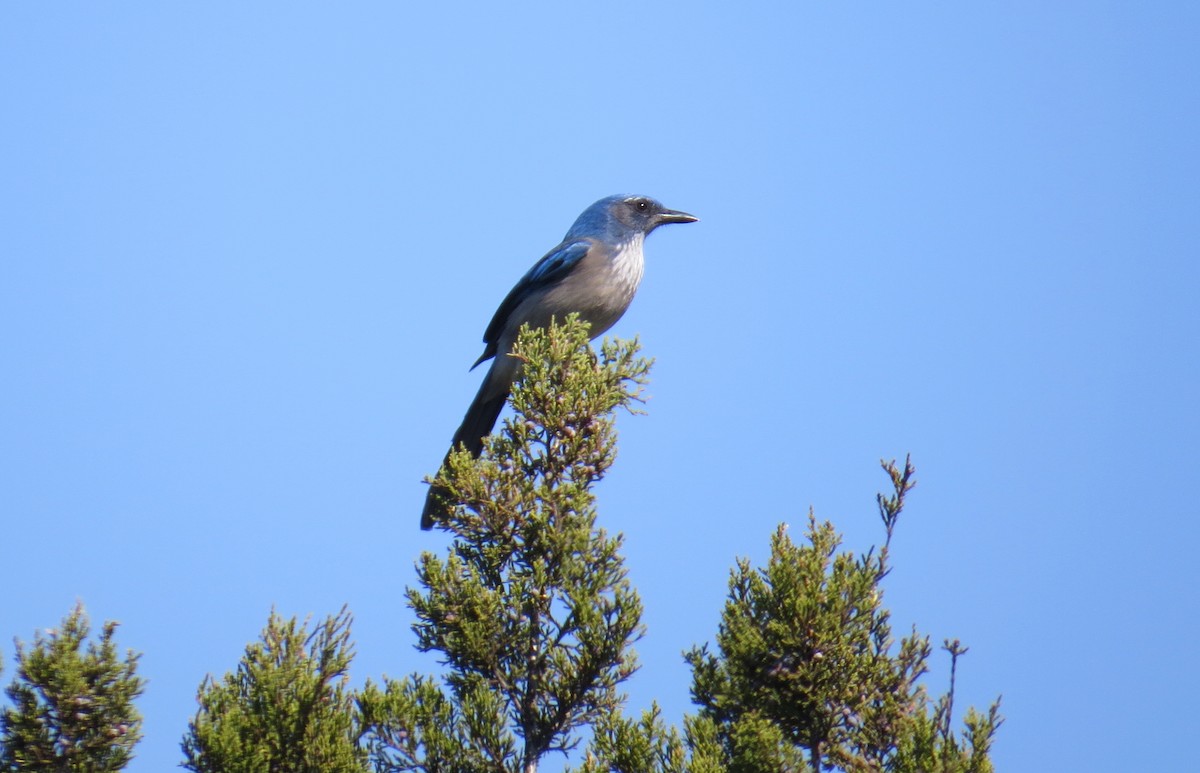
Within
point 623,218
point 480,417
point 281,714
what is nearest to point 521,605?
point 281,714

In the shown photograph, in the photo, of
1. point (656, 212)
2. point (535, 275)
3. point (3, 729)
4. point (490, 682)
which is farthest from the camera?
point (656, 212)

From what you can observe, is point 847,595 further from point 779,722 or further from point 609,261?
point 609,261

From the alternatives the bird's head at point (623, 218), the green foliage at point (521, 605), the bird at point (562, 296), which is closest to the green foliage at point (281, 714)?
the green foliage at point (521, 605)

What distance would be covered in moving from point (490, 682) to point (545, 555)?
1.75 ft

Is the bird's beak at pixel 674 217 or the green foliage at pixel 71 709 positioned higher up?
the bird's beak at pixel 674 217

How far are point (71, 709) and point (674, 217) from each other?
630cm

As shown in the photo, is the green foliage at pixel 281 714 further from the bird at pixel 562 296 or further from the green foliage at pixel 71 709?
the bird at pixel 562 296

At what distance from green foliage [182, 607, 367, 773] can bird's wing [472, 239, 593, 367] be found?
4.30 meters

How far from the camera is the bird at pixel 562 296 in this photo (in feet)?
27.4

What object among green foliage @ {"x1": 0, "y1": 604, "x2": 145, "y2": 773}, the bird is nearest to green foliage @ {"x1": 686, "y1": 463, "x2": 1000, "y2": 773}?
green foliage @ {"x1": 0, "y1": 604, "x2": 145, "y2": 773}

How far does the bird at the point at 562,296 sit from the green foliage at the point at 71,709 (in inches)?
155

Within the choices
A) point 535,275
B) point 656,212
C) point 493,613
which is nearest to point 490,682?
point 493,613

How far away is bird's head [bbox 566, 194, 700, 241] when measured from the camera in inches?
362

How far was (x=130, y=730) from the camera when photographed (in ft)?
14.7
